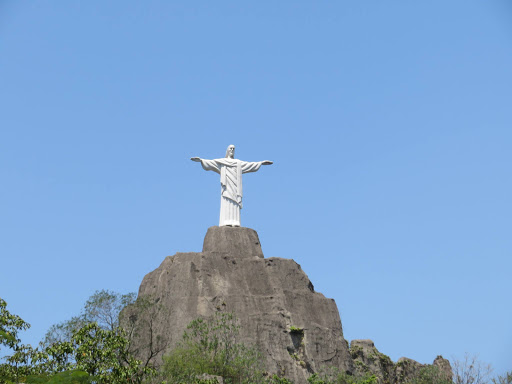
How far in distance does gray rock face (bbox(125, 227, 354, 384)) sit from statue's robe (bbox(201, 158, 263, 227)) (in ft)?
2.70

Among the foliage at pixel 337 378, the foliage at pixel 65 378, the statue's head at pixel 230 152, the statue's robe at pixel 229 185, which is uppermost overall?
the statue's head at pixel 230 152

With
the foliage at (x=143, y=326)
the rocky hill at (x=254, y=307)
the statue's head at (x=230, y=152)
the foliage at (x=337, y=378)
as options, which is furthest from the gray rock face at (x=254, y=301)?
the statue's head at (x=230, y=152)

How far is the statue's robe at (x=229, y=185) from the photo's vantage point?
40844 mm

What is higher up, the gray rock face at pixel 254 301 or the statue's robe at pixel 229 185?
the statue's robe at pixel 229 185

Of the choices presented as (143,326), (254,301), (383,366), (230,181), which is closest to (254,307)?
(254,301)

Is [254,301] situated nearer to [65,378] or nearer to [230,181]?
[230,181]

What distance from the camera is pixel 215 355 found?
34375 mm

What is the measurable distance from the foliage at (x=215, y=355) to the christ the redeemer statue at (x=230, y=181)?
19.6 feet

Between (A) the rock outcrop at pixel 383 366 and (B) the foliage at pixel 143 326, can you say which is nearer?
(B) the foliage at pixel 143 326

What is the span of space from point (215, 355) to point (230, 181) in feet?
31.8

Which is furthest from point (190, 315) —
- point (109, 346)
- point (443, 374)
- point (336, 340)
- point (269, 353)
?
point (443, 374)

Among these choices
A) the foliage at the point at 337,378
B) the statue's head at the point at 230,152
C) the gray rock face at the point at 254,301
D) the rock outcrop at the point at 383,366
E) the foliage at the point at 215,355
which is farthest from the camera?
the statue's head at the point at 230,152

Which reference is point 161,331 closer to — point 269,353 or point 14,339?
point 269,353

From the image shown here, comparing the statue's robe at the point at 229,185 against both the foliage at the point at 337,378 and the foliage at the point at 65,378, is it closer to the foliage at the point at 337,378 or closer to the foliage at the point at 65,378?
the foliage at the point at 337,378
